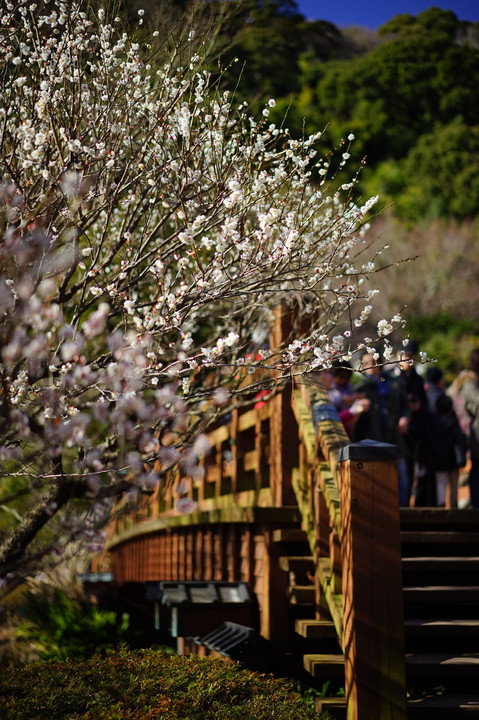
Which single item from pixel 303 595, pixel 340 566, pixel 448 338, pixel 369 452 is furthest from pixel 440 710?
pixel 448 338

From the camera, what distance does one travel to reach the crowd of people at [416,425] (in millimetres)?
7613

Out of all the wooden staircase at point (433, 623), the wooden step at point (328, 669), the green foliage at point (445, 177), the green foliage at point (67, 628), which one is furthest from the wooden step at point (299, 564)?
the green foliage at point (445, 177)

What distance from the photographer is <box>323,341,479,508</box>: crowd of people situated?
7613 mm

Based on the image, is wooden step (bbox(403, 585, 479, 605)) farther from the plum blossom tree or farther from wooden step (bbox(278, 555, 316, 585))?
the plum blossom tree

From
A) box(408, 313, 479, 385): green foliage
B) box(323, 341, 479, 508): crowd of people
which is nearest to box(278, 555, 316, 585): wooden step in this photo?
box(323, 341, 479, 508): crowd of people

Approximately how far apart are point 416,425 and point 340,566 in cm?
373

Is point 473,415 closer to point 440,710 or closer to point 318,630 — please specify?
point 318,630

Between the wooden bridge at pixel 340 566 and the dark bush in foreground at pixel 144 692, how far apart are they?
1.38ft

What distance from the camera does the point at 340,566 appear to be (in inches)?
180

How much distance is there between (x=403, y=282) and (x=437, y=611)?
25.2 m

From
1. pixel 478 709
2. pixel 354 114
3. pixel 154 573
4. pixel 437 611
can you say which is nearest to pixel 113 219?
pixel 437 611

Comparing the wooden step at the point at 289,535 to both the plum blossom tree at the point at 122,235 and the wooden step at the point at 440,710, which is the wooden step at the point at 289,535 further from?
the wooden step at the point at 440,710

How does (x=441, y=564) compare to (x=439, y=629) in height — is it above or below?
above

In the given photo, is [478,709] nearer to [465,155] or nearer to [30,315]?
[30,315]
